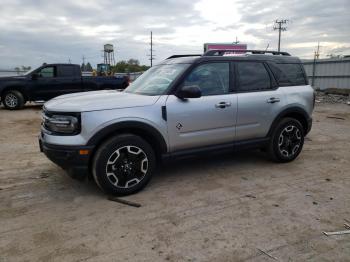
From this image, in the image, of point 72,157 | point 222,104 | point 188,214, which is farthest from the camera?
point 222,104

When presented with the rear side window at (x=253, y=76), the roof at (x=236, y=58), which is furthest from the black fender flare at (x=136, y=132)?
the rear side window at (x=253, y=76)

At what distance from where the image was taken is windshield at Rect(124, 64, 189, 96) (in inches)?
177

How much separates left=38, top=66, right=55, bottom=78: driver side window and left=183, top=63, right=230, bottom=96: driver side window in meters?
10.0

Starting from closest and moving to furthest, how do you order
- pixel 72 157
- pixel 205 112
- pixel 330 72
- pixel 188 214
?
pixel 188 214, pixel 72 157, pixel 205 112, pixel 330 72

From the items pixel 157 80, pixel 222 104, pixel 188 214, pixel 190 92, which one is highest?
pixel 157 80

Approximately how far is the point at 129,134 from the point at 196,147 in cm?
101

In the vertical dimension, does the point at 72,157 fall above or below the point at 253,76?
below

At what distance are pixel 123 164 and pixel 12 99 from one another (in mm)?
10505

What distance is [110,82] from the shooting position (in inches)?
565

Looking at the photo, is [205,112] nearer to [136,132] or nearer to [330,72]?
[136,132]

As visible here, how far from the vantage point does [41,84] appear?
1284 centimetres

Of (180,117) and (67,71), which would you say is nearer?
(180,117)

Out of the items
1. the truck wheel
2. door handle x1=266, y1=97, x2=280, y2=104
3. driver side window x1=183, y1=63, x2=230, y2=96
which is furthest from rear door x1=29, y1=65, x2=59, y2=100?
door handle x1=266, y1=97, x2=280, y2=104

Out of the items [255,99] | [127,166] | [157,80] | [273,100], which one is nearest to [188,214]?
[127,166]
